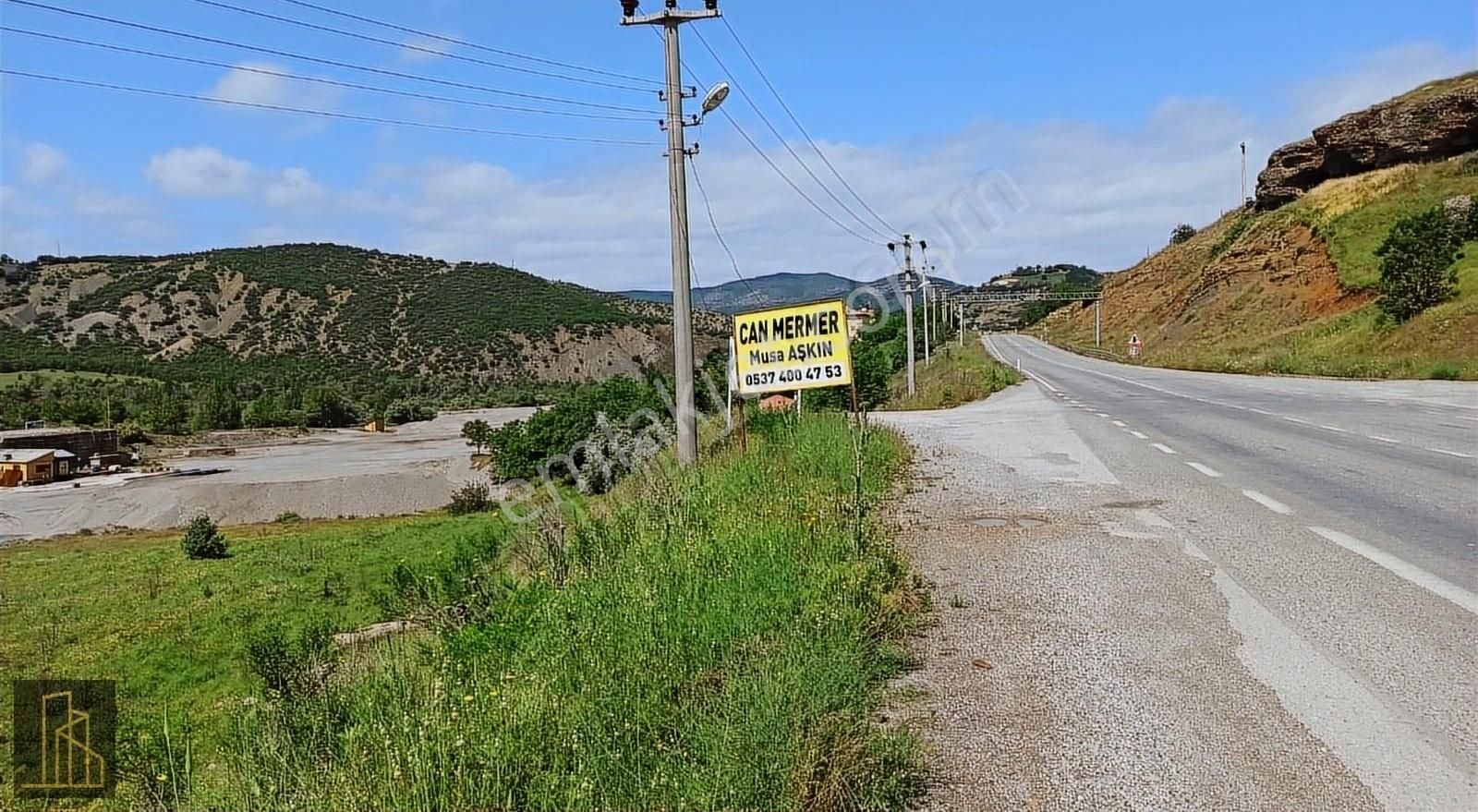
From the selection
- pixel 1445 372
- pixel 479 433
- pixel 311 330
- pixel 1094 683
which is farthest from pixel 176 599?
pixel 311 330

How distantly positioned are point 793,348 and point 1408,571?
622cm

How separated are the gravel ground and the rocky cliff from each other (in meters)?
70.7

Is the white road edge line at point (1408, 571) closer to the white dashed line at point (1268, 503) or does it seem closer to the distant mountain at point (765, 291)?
the white dashed line at point (1268, 503)

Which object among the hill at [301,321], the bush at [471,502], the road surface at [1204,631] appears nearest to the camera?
the road surface at [1204,631]

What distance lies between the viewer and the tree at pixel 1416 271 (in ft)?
133

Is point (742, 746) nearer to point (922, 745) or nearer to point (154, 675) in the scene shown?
point (922, 745)

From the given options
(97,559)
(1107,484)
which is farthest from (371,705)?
(97,559)

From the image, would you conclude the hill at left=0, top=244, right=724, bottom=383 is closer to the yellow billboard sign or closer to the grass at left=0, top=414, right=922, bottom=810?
the yellow billboard sign

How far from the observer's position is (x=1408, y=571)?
24.3 ft

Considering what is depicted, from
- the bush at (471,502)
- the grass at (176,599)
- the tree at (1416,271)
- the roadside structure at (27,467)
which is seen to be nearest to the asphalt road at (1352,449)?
the tree at (1416,271)

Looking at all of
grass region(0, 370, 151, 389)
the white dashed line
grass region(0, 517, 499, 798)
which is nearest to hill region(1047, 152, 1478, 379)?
the white dashed line

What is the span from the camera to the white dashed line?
10.0 metres

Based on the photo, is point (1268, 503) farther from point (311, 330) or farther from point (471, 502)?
point (311, 330)

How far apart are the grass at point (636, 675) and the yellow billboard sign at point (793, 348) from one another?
90 cm
